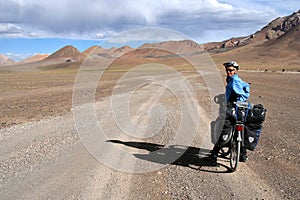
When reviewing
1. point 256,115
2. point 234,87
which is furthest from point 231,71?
point 256,115

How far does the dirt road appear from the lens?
4.75 metres

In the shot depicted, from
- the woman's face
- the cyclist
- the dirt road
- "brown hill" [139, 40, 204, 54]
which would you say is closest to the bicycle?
the cyclist

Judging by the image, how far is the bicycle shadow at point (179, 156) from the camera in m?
5.96

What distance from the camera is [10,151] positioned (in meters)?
7.02

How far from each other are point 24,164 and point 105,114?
578 centimetres

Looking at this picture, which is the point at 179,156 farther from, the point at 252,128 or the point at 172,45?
the point at 172,45

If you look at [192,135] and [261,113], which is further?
[192,135]

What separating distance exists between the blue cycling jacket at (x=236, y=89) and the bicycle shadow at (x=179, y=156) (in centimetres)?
137

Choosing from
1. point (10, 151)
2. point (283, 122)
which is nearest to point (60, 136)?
point (10, 151)

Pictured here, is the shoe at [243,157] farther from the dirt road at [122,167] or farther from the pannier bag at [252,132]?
the pannier bag at [252,132]

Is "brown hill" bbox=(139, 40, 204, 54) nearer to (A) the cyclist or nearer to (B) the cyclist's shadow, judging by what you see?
(B) the cyclist's shadow

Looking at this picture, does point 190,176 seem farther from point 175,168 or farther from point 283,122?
point 283,122

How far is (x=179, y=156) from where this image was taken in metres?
6.52

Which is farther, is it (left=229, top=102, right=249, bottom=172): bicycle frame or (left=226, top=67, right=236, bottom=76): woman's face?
(left=226, top=67, right=236, bottom=76): woman's face
